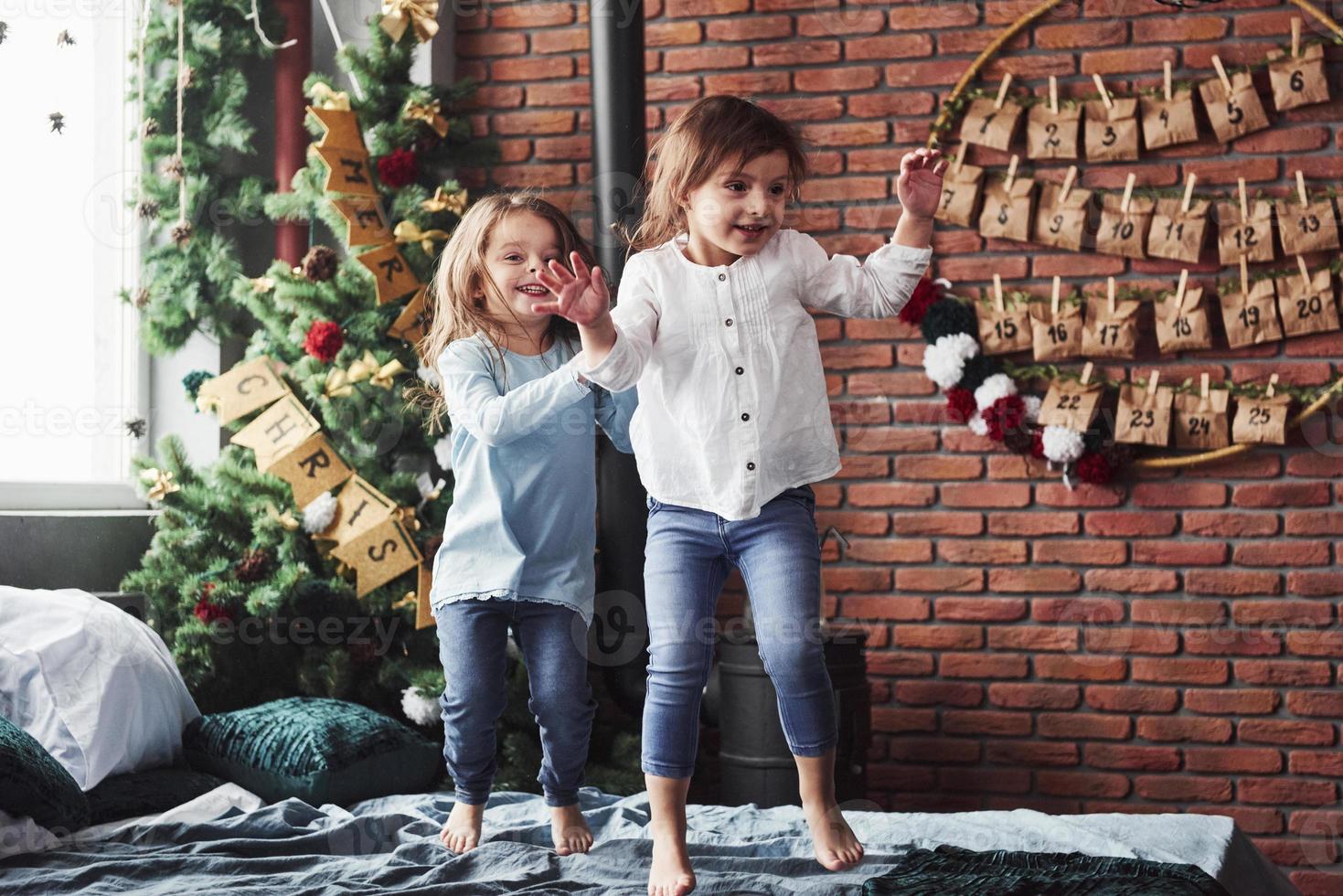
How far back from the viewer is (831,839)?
1.95 m

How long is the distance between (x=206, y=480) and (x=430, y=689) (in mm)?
786

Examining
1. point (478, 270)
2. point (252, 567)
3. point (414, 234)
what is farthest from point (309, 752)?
point (414, 234)

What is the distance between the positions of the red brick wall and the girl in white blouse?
1.48 meters

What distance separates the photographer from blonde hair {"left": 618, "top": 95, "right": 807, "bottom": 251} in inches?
76.4

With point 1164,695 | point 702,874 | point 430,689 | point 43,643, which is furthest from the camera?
point 1164,695

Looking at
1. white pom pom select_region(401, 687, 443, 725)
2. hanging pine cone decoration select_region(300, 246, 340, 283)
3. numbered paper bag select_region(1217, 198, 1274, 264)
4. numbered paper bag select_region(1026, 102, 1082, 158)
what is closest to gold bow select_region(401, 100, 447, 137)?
hanging pine cone decoration select_region(300, 246, 340, 283)

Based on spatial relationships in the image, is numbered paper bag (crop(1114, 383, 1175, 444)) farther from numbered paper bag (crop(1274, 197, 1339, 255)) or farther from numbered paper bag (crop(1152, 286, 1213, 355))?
numbered paper bag (crop(1274, 197, 1339, 255))

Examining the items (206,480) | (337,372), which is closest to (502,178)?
(337,372)

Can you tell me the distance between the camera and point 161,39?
10.9ft

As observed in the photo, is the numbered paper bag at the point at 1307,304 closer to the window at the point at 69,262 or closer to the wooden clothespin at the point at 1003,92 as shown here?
the wooden clothespin at the point at 1003,92

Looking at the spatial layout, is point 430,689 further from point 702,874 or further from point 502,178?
point 502,178

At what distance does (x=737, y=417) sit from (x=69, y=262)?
2.26 metres

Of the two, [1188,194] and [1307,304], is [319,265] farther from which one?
[1307,304]

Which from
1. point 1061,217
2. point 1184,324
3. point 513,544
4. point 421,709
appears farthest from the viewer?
point 1061,217
